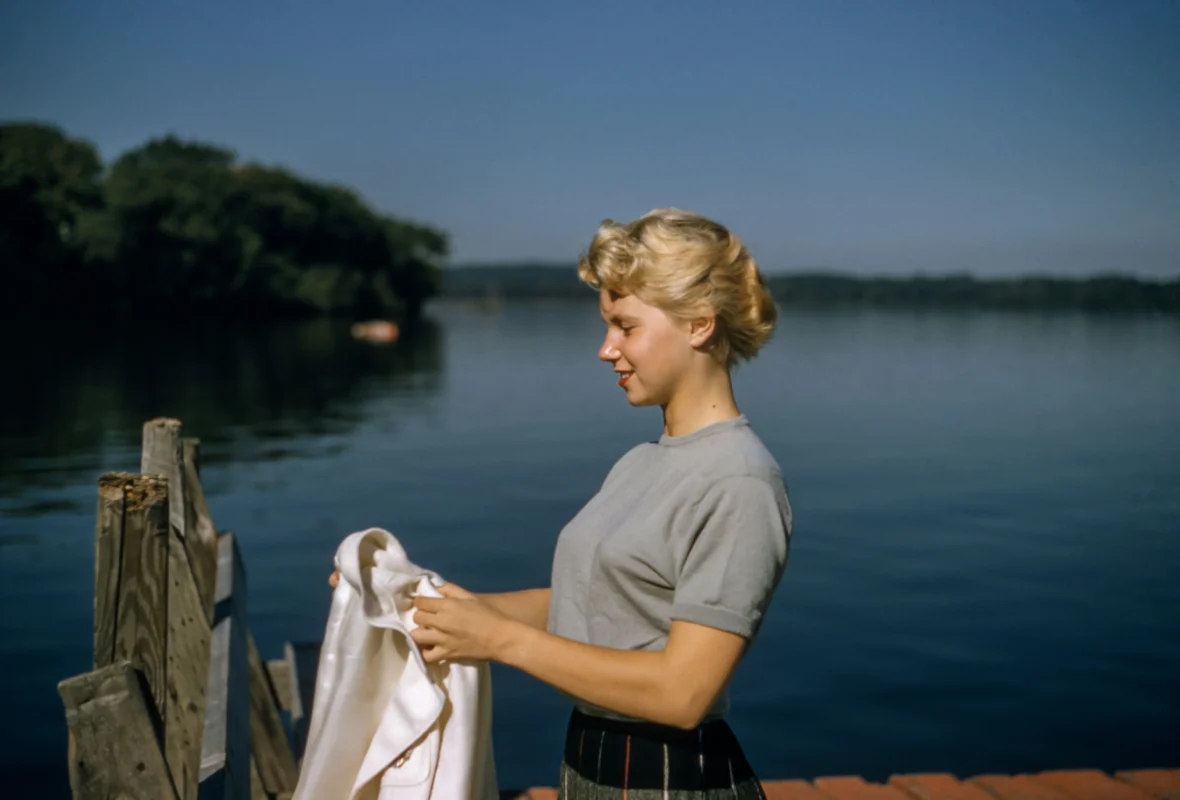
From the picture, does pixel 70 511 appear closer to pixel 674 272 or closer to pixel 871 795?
pixel 871 795

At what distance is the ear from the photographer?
2262 mm

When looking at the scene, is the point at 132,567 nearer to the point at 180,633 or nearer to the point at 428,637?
the point at 428,637

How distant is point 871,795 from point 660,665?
9.73 feet

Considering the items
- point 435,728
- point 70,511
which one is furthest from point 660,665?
point 70,511

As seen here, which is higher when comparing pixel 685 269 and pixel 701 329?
pixel 685 269

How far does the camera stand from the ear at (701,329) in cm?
226

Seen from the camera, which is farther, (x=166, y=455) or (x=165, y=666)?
(x=166, y=455)

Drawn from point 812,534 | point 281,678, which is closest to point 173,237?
point 812,534

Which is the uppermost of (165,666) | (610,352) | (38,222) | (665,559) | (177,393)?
(38,222)

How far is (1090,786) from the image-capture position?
4.84m

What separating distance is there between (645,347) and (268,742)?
4.86m

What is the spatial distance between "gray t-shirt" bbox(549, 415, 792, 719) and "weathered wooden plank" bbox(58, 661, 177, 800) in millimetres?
747

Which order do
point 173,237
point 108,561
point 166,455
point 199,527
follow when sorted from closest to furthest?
1. point 108,561
2. point 166,455
3. point 199,527
4. point 173,237

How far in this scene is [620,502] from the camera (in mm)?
2332
